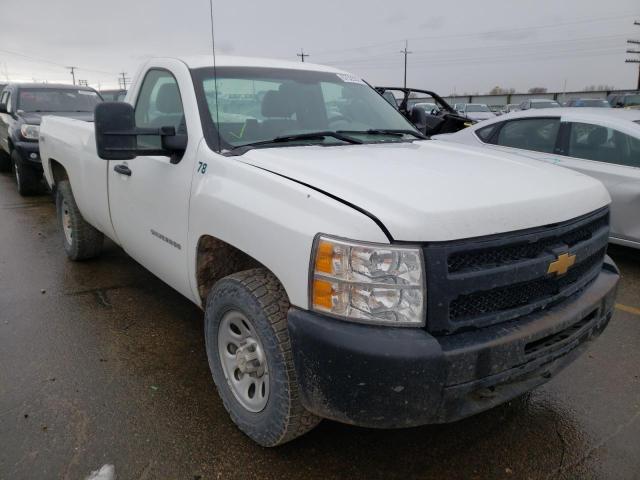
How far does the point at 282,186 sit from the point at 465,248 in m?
0.80

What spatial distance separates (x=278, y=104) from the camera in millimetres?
3215

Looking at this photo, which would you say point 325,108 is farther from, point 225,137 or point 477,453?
point 477,453

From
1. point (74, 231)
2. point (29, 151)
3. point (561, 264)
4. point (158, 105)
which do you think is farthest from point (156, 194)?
point (29, 151)

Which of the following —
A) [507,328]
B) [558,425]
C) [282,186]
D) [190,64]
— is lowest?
[558,425]

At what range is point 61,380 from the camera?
10.0ft

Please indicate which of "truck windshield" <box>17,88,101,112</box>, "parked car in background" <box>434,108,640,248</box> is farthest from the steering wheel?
"truck windshield" <box>17,88,101,112</box>

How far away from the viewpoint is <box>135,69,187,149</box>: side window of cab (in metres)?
3.18

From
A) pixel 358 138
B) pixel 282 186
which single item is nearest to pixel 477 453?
pixel 282 186

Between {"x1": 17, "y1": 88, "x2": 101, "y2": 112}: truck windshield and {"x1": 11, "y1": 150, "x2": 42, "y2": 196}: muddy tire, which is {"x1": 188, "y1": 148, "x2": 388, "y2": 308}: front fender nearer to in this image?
{"x1": 11, "y1": 150, "x2": 42, "y2": 196}: muddy tire

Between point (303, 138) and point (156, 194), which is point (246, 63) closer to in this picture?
point (303, 138)

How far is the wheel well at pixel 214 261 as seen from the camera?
2.71 metres

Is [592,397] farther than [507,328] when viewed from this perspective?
Yes

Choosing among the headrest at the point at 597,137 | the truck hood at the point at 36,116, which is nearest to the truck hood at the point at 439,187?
the headrest at the point at 597,137

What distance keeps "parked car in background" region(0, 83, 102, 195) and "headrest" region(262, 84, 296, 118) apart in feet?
19.2
